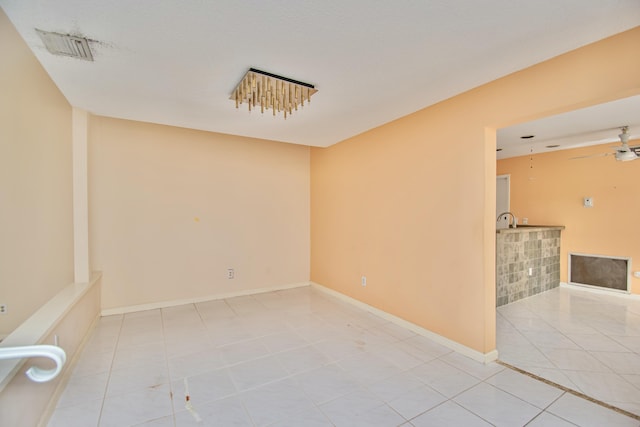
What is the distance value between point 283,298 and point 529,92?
11.8ft

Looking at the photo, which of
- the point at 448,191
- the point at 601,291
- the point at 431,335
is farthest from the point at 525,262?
the point at 448,191

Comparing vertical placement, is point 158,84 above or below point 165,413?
above

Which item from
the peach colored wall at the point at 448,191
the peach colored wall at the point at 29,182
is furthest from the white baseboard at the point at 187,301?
the peach colored wall at the point at 448,191

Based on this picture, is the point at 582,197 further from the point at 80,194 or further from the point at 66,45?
the point at 80,194

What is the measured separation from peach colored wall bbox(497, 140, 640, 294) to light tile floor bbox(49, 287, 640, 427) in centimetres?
364

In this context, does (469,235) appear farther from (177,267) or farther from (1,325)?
(1,325)

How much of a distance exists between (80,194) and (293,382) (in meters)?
2.81

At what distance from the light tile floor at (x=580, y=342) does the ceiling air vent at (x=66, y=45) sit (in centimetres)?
382

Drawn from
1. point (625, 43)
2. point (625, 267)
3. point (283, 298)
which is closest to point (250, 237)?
point (283, 298)

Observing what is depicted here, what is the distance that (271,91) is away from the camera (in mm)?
2367

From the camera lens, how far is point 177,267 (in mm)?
3902

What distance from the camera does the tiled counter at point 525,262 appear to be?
12.8 ft

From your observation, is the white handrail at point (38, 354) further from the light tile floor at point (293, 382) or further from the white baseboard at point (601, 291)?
the white baseboard at point (601, 291)

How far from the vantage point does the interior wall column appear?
298 cm
